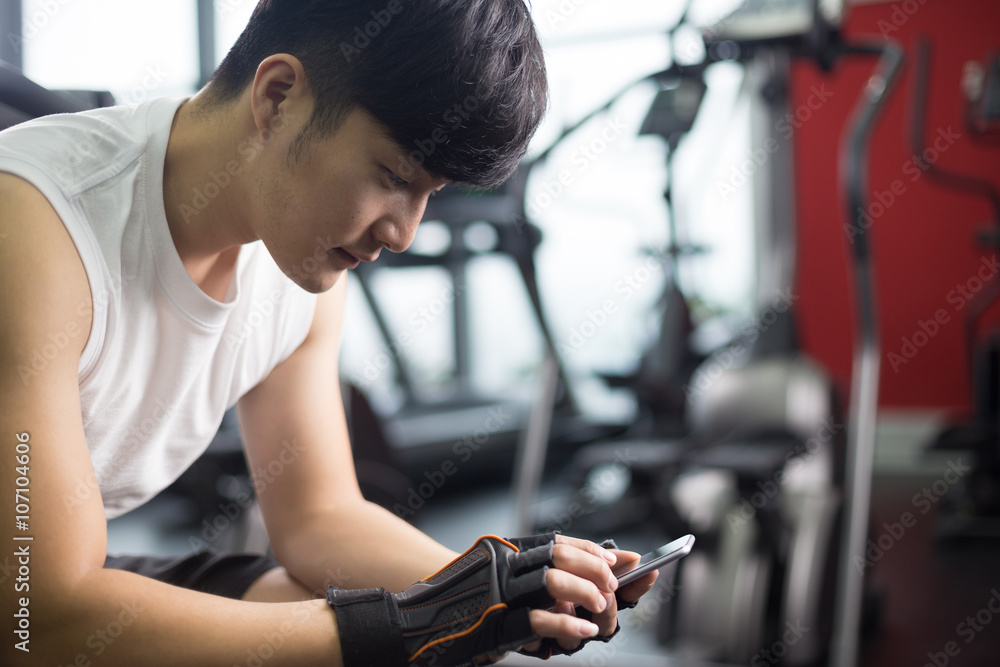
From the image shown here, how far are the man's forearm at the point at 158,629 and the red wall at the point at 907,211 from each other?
12.8 ft

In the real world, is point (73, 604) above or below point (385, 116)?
below

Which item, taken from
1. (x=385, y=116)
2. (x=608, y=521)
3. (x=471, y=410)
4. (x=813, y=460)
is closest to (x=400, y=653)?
(x=385, y=116)

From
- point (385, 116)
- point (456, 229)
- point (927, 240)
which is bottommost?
point (927, 240)

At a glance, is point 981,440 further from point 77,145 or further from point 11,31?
point 11,31

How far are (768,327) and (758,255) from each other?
2415 mm

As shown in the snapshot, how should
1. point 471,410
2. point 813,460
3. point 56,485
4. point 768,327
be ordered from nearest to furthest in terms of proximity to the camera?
point 56,485 < point 813,460 < point 768,327 < point 471,410

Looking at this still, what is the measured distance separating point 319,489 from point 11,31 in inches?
89.7

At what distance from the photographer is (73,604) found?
71 cm

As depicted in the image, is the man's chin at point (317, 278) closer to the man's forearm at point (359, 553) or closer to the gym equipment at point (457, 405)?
the man's forearm at point (359, 553)

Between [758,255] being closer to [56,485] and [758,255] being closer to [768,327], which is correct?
[768,327]

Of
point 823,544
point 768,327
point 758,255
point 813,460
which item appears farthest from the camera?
point 758,255

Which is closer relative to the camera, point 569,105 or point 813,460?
point 813,460

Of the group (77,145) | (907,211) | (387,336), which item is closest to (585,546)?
(77,145)

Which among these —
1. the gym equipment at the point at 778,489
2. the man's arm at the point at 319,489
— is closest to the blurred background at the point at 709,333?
the gym equipment at the point at 778,489
